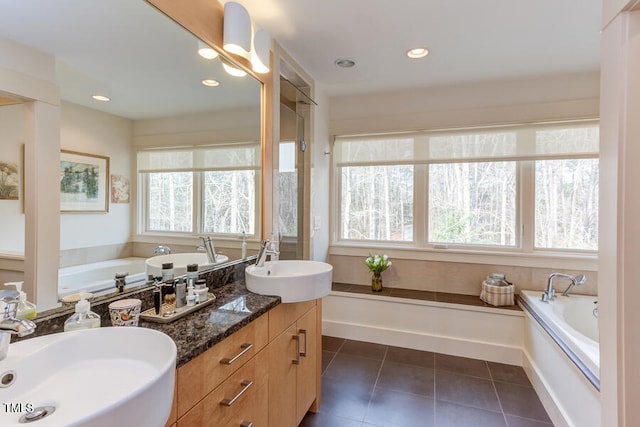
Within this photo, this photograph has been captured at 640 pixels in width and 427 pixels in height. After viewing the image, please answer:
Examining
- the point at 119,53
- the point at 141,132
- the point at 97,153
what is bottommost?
the point at 97,153

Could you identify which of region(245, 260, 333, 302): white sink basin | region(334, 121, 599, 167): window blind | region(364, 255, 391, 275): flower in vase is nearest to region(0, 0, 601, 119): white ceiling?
region(334, 121, 599, 167): window blind

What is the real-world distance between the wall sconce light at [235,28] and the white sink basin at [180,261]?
3.74 feet

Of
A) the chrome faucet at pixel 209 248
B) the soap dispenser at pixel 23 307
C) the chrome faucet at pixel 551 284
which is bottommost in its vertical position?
the chrome faucet at pixel 551 284

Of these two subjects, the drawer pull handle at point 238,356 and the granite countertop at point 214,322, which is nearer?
the granite countertop at point 214,322

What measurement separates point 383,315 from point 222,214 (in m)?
1.94

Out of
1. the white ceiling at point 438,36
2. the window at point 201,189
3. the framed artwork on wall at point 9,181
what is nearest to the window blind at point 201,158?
the window at point 201,189

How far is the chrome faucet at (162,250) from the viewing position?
4.82 ft

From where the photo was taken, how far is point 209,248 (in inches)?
69.9

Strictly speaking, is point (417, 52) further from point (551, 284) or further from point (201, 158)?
point (551, 284)

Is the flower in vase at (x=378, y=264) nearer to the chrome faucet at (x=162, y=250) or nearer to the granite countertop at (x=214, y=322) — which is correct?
the granite countertop at (x=214, y=322)

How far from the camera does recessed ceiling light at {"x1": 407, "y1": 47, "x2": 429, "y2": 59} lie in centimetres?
230

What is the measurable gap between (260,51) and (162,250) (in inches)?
50.1

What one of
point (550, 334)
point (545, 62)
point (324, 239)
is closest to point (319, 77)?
point (324, 239)

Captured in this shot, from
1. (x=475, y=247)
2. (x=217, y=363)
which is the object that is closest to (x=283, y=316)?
(x=217, y=363)
